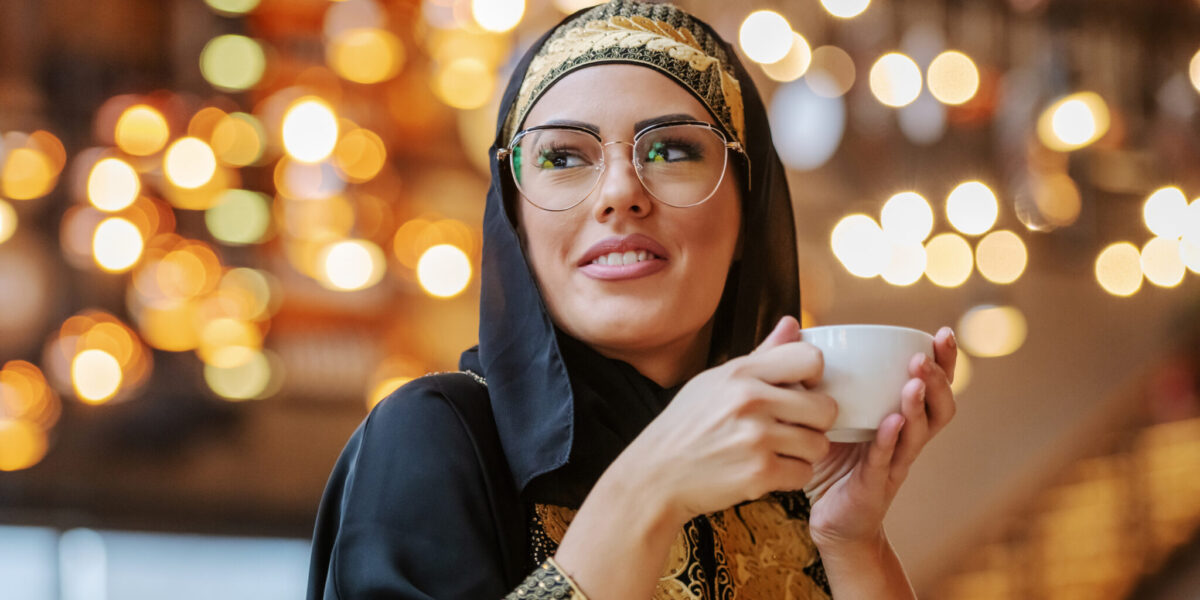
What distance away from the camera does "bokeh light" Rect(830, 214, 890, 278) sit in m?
4.91

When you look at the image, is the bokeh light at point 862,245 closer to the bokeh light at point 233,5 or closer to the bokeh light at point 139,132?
the bokeh light at point 233,5

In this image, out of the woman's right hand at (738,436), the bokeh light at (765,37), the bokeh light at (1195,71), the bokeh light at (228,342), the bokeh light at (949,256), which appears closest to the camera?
the woman's right hand at (738,436)

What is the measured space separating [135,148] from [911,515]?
422 centimetres

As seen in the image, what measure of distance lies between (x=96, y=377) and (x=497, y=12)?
7.80ft

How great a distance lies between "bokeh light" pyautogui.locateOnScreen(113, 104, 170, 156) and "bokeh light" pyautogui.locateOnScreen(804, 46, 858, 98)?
10.2 ft

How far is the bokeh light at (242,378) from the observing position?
479cm

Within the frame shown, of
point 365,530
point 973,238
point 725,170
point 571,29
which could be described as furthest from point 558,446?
point 973,238

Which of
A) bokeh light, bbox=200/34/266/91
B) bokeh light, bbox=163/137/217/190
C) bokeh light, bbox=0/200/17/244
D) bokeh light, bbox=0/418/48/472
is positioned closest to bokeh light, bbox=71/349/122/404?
bokeh light, bbox=0/418/48/472

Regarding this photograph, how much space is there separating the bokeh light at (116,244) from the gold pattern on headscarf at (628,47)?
3.82 meters

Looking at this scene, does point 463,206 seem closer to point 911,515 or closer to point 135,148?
point 135,148

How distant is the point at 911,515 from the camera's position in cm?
581

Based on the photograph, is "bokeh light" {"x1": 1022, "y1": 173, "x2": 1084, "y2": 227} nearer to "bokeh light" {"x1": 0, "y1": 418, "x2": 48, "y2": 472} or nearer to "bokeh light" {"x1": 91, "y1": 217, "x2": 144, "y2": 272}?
"bokeh light" {"x1": 91, "y1": 217, "x2": 144, "y2": 272}

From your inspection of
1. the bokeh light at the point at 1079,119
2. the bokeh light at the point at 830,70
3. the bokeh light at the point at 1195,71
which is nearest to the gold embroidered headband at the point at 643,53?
the bokeh light at the point at 1079,119

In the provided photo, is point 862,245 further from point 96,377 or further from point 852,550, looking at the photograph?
point 852,550
